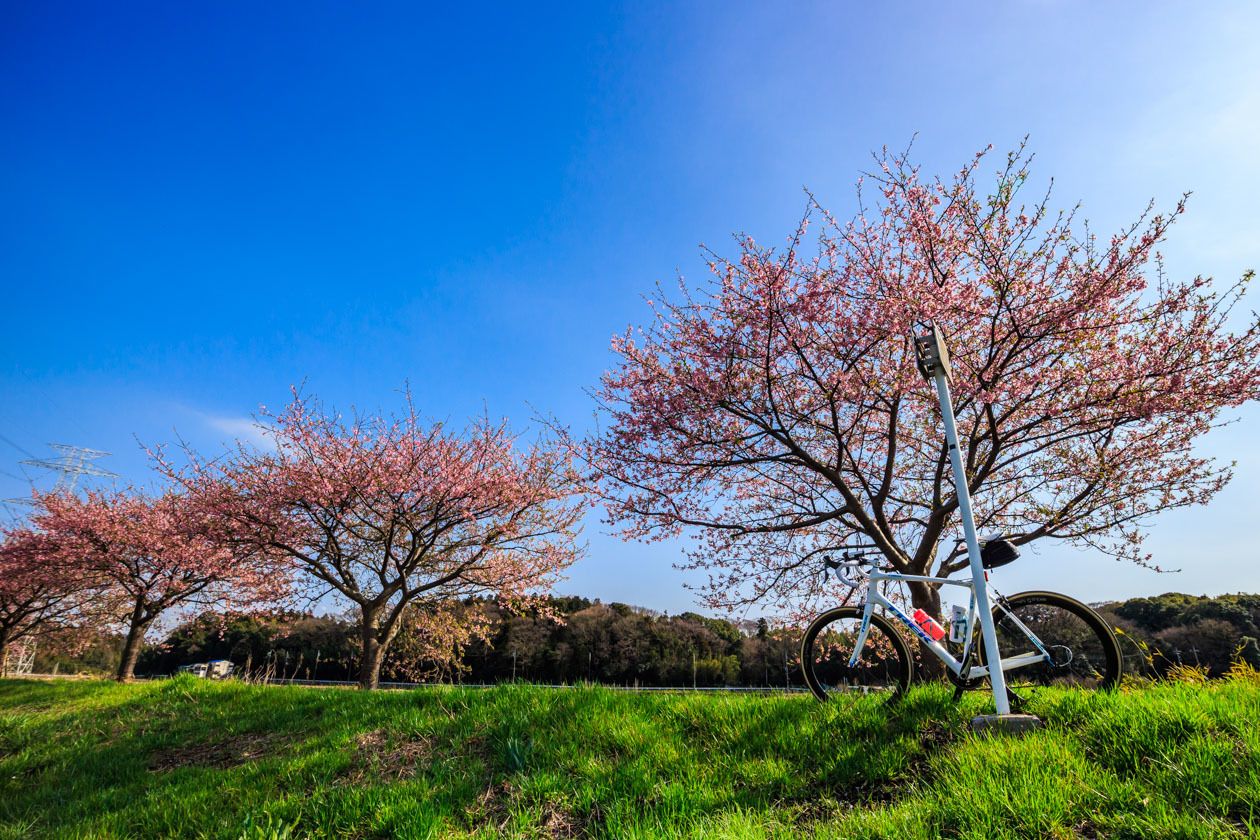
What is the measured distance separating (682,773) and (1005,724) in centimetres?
239

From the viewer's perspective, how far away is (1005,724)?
13.2 feet

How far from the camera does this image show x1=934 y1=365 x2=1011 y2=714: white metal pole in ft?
14.0

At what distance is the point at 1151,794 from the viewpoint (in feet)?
10.3

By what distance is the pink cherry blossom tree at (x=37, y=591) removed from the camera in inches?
849

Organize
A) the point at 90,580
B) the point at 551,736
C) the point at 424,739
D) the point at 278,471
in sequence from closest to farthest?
the point at 551,736
the point at 424,739
the point at 278,471
the point at 90,580

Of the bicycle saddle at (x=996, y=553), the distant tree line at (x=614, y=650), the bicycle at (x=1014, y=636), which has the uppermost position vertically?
the bicycle saddle at (x=996, y=553)

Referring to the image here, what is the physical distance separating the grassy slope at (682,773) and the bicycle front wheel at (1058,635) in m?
0.27

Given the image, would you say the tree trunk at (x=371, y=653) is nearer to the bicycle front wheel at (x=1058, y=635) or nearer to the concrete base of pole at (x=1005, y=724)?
the concrete base of pole at (x=1005, y=724)

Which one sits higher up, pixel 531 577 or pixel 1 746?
pixel 531 577

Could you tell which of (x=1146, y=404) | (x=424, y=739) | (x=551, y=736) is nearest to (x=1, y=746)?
(x=424, y=739)

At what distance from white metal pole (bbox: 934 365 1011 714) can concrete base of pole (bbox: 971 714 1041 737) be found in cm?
14

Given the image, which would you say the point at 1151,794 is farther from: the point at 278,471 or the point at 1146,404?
the point at 278,471

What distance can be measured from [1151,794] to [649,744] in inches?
130

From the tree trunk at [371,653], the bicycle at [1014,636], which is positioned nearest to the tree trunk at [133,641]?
the tree trunk at [371,653]
